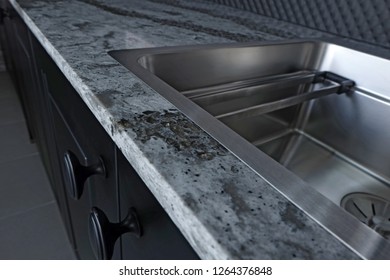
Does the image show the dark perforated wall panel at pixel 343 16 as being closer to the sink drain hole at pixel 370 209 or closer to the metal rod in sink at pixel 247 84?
the metal rod in sink at pixel 247 84

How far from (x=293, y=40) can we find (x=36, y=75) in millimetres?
856

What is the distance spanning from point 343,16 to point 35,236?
4.94 feet

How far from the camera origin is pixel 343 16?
99cm

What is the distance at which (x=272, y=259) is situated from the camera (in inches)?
9.0

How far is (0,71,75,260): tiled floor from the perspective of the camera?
4.03ft

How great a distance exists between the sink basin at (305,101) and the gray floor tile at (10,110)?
1.86m

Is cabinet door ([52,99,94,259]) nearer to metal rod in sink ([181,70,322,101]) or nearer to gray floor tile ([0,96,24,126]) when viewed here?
metal rod in sink ([181,70,322,101])

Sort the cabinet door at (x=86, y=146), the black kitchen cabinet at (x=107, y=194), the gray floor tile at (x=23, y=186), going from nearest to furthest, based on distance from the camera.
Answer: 1. the black kitchen cabinet at (x=107, y=194)
2. the cabinet door at (x=86, y=146)
3. the gray floor tile at (x=23, y=186)

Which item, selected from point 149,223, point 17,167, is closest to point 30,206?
point 17,167

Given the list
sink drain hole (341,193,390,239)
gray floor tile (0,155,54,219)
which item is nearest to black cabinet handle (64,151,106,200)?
sink drain hole (341,193,390,239)

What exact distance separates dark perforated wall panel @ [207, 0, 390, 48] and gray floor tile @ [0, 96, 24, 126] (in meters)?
1.87

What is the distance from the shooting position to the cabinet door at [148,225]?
0.32m

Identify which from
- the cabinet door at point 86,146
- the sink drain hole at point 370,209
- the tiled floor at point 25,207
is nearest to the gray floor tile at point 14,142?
the tiled floor at point 25,207

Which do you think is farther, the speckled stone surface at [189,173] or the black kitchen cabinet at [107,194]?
the black kitchen cabinet at [107,194]
